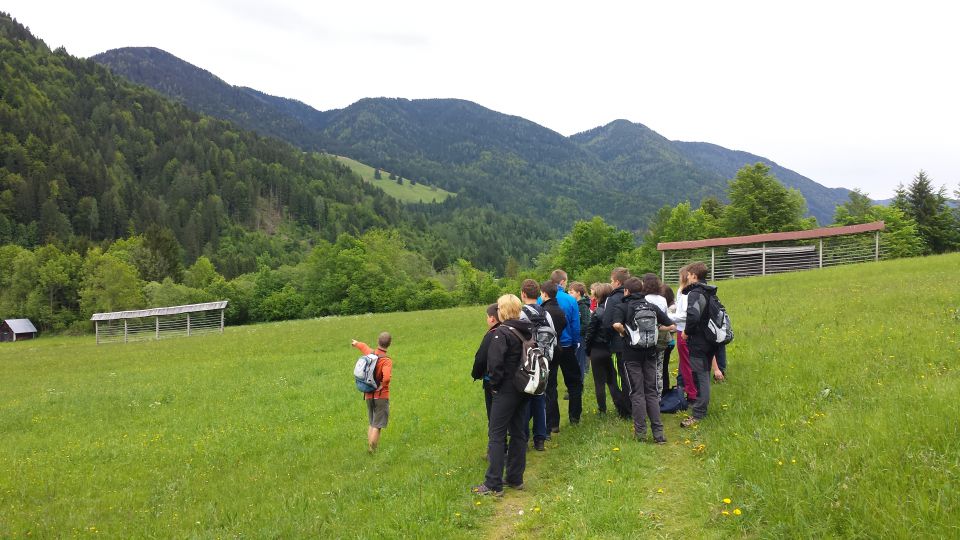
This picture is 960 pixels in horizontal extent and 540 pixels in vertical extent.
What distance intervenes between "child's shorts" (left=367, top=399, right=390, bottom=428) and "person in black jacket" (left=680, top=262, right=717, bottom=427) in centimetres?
530

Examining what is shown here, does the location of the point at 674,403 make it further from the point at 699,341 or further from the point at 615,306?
the point at 615,306

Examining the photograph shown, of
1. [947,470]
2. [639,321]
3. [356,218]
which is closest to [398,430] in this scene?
[639,321]

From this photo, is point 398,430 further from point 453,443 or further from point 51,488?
point 51,488

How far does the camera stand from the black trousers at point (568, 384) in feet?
28.0

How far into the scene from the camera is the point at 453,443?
9180 millimetres

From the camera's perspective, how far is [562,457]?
7.64 meters

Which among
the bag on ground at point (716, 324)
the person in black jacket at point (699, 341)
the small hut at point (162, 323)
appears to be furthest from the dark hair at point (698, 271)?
the small hut at point (162, 323)

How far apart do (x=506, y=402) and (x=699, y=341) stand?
3529 millimetres

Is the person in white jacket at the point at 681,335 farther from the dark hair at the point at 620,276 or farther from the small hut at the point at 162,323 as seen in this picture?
the small hut at the point at 162,323

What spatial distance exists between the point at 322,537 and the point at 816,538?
526 centimetres

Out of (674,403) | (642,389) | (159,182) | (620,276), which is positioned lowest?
(674,403)

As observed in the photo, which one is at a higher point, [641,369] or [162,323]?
[641,369]

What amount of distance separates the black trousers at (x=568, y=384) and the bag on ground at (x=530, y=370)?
1.82m

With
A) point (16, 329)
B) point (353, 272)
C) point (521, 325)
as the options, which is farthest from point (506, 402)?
point (16, 329)
